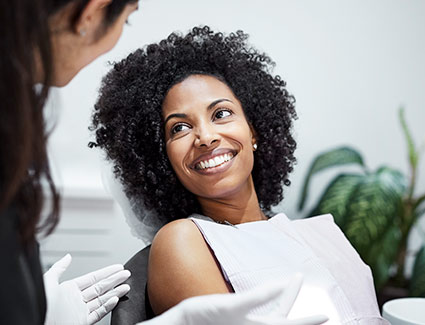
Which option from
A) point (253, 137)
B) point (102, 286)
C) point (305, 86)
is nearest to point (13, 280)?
point (102, 286)

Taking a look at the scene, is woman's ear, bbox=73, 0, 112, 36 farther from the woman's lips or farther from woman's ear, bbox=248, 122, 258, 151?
woman's ear, bbox=248, 122, 258, 151

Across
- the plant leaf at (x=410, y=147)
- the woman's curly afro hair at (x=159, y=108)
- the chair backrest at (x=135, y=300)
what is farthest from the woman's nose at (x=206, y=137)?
the plant leaf at (x=410, y=147)

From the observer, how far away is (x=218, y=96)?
156 centimetres

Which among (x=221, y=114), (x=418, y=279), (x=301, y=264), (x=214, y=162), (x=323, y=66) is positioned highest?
(x=323, y=66)

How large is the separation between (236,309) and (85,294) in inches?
22.5

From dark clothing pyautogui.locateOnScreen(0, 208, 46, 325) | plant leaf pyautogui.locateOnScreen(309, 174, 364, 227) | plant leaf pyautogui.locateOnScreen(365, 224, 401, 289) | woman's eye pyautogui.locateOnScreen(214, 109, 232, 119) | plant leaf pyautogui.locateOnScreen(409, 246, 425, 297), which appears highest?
woman's eye pyautogui.locateOnScreen(214, 109, 232, 119)

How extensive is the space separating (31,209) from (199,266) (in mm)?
525

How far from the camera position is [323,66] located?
2.53 meters

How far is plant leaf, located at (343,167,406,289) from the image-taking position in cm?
228

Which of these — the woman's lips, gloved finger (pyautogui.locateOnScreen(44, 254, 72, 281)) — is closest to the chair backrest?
gloved finger (pyautogui.locateOnScreen(44, 254, 72, 281))

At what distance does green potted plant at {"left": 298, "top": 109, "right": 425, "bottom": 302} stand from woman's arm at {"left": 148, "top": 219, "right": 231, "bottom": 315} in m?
1.13

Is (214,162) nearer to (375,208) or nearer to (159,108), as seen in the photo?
(159,108)

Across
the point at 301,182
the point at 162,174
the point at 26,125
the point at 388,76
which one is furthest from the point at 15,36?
the point at 388,76

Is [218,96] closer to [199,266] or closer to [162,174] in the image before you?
[162,174]
